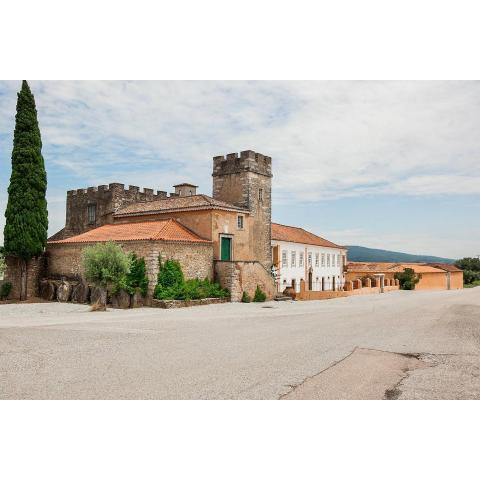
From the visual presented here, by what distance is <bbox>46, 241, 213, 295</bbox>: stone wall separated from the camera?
937 inches

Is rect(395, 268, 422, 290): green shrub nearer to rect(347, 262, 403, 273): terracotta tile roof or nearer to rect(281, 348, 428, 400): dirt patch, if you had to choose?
rect(347, 262, 403, 273): terracotta tile roof

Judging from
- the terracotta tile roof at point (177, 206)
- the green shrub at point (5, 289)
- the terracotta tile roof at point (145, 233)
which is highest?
the terracotta tile roof at point (177, 206)

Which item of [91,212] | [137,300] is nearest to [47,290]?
[137,300]

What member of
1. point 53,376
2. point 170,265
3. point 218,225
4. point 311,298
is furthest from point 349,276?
point 53,376

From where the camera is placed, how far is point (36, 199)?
87.6 ft

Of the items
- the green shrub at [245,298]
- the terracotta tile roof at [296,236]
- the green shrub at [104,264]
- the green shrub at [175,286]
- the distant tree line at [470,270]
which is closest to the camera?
the green shrub at [104,264]

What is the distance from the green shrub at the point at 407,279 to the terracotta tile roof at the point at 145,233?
29100 millimetres

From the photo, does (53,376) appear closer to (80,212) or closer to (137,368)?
(137,368)

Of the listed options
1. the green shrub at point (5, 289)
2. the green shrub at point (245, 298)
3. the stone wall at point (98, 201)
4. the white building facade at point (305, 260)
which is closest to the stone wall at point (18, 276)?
the green shrub at point (5, 289)

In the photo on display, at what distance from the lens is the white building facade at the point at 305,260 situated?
38.5 m

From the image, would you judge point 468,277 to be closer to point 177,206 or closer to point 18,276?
point 177,206

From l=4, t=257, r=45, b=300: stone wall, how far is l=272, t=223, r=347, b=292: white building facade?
16346 mm

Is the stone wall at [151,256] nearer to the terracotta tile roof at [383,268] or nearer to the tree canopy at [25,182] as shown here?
the tree canopy at [25,182]

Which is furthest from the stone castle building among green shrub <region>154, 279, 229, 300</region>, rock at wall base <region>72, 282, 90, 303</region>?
rock at wall base <region>72, 282, 90, 303</region>
